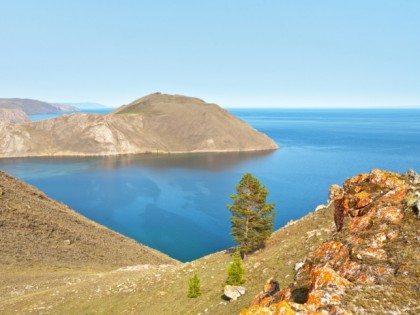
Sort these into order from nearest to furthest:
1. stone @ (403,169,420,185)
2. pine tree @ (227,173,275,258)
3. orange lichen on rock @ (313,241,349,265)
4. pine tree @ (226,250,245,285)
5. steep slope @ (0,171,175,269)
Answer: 1. orange lichen on rock @ (313,241,349,265)
2. stone @ (403,169,420,185)
3. pine tree @ (226,250,245,285)
4. pine tree @ (227,173,275,258)
5. steep slope @ (0,171,175,269)

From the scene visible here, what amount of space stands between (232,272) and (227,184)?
11833cm

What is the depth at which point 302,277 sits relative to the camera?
13.0 meters

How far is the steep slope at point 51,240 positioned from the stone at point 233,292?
35.7 m

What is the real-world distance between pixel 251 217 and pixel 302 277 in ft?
80.6

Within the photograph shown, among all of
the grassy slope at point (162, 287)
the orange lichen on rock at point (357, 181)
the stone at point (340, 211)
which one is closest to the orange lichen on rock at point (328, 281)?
the stone at point (340, 211)

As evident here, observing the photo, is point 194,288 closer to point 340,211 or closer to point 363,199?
point 340,211

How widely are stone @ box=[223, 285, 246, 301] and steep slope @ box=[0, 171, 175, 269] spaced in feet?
117

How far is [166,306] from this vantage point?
26.8m

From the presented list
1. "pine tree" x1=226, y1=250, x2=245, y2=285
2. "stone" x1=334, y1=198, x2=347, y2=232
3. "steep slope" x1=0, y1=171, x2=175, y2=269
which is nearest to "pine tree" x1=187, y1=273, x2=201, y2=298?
"pine tree" x1=226, y1=250, x2=245, y2=285

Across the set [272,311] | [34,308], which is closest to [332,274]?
[272,311]

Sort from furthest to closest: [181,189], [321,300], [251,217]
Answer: [181,189]
[251,217]
[321,300]

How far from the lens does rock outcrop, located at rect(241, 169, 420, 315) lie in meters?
9.91

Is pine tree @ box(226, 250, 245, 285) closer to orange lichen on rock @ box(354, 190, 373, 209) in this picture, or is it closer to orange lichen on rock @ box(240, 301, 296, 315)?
orange lichen on rock @ box(354, 190, 373, 209)

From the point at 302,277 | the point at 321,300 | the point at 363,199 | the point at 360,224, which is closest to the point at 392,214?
the point at 360,224
